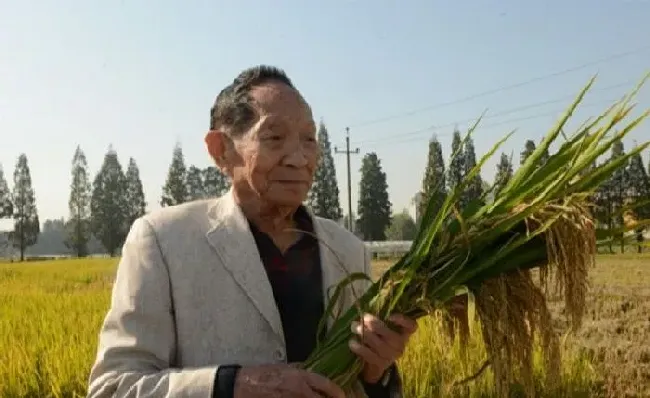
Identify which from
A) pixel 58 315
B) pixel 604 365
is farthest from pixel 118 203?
pixel 604 365

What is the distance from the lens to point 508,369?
59.0 inches

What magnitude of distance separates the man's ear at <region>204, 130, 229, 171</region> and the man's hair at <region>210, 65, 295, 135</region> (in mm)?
23

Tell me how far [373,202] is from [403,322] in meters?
47.3

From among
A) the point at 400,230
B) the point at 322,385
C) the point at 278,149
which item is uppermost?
the point at 400,230

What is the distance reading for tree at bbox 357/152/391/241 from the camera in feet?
160

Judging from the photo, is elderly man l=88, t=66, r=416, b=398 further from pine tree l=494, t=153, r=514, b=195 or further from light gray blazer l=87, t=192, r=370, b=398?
pine tree l=494, t=153, r=514, b=195

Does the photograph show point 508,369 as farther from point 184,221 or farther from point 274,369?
point 184,221

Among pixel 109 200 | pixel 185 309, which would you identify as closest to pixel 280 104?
pixel 185 309

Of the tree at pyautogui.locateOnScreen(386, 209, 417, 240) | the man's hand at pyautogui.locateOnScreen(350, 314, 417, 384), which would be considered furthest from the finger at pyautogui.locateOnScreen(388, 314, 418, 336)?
the tree at pyautogui.locateOnScreen(386, 209, 417, 240)

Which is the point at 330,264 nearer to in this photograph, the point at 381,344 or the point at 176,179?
the point at 381,344

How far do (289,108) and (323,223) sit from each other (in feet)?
1.14

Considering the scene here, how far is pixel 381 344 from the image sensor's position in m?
1.47

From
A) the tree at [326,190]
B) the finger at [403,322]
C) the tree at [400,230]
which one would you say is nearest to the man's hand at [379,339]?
the finger at [403,322]

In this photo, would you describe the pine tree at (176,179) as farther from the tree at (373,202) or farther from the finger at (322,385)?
the finger at (322,385)
